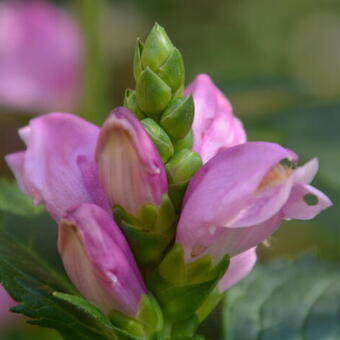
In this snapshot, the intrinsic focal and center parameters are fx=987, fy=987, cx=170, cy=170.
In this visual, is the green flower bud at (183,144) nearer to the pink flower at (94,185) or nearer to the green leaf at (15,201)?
the pink flower at (94,185)

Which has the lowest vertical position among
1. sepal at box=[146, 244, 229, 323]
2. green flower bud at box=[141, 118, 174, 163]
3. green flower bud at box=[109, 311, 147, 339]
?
green flower bud at box=[109, 311, 147, 339]

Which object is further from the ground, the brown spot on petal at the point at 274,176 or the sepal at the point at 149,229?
the brown spot on petal at the point at 274,176

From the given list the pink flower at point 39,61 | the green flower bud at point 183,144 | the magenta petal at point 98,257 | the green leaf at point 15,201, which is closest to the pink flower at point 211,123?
the green flower bud at point 183,144

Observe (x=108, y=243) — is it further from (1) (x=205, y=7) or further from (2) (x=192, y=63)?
(1) (x=205, y=7)

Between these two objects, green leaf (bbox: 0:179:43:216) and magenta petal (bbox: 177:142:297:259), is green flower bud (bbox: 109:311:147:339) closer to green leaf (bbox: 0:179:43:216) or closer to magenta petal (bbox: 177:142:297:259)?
magenta petal (bbox: 177:142:297:259)

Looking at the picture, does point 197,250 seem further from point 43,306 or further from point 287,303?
point 287,303

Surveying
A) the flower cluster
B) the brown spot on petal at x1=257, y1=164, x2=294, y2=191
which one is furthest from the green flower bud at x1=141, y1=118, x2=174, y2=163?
the brown spot on petal at x1=257, y1=164, x2=294, y2=191
